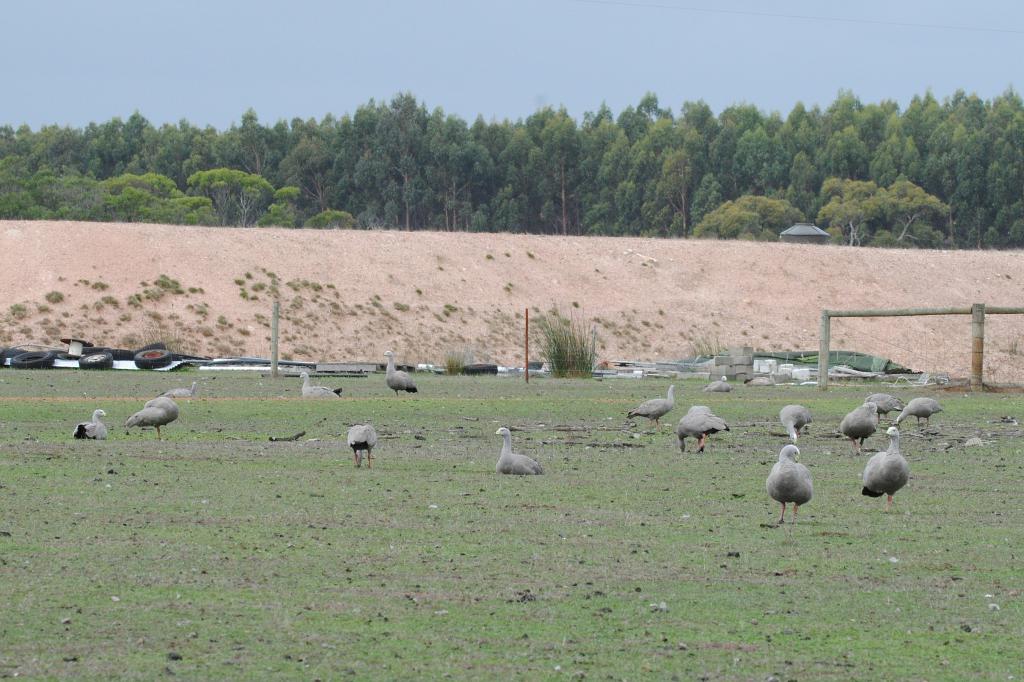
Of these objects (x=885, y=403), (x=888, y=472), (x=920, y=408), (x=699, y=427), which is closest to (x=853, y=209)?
(x=885, y=403)

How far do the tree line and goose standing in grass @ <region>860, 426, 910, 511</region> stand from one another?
101 meters

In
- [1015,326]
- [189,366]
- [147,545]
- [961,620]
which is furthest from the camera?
[1015,326]

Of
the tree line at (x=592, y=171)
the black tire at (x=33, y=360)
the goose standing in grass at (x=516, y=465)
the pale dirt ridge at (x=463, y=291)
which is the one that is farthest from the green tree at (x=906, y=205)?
the goose standing in grass at (x=516, y=465)

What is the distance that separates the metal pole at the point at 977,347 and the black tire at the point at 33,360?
25776 millimetres

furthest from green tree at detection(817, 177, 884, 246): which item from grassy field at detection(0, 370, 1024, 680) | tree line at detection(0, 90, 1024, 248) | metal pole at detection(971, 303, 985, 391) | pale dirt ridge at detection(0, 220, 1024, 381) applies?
grassy field at detection(0, 370, 1024, 680)

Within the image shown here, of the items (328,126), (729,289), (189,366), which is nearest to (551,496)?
(189,366)

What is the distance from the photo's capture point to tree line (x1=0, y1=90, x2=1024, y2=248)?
Result: 384 feet

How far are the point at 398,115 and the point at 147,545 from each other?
384 ft

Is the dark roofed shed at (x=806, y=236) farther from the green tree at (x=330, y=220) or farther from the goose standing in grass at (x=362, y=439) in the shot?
the goose standing in grass at (x=362, y=439)

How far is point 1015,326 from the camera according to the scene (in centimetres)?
7850

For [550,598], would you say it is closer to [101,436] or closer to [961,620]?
[961,620]

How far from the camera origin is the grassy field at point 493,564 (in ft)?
24.8

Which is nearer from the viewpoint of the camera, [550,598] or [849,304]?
[550,598]

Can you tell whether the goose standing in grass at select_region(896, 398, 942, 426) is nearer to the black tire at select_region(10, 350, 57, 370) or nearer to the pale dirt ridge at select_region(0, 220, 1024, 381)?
the black tire at select_region(10, 350, 57, 370)
